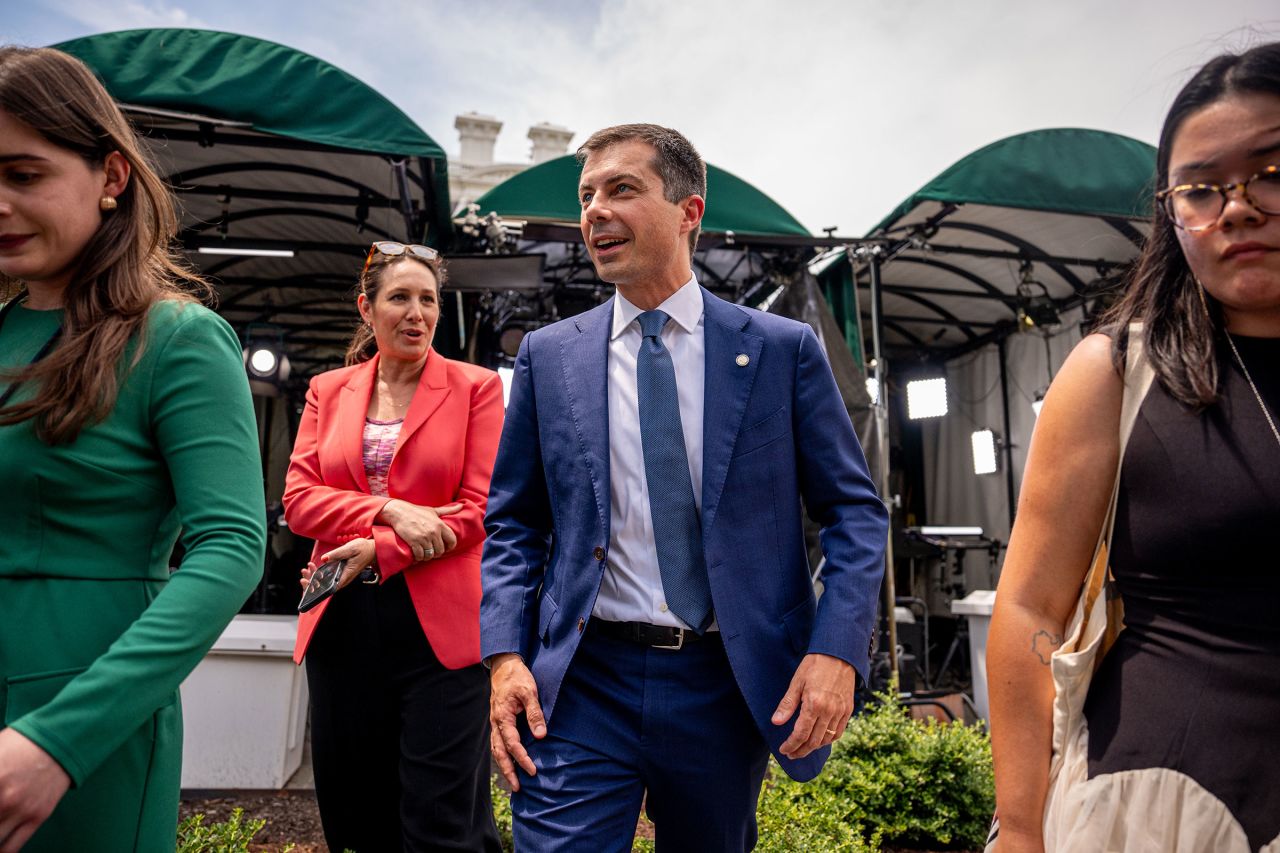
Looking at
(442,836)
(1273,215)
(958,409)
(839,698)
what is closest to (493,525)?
(839,698)

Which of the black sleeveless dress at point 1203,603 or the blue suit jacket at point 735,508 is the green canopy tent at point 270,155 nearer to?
the blue suit jacket at point 735,508

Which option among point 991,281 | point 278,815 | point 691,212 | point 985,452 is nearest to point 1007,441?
point 985,452

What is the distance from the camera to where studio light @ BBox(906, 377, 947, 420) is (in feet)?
44.1

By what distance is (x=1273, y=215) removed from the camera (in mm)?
1328

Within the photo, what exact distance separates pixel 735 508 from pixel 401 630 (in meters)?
1.38

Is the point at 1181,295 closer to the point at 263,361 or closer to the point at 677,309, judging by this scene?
the point at 677,309

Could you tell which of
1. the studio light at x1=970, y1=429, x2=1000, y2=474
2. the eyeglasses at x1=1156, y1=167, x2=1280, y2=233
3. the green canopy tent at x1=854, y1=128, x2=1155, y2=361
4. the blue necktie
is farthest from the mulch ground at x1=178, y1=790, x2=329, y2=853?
the studio light at x1=970, y1=429, x2=1000, y2=474

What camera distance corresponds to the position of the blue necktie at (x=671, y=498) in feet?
6.73

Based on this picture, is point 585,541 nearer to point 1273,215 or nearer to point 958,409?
point 1273,215

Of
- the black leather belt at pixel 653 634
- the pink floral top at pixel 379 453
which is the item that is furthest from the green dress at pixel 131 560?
the pink floral top at pixel 379 453

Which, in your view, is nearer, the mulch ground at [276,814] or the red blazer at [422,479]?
the red blazer at [422,479]

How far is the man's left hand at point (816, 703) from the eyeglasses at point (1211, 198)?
1083 mm

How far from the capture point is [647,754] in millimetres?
2008

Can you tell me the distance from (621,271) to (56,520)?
136 centimetres
